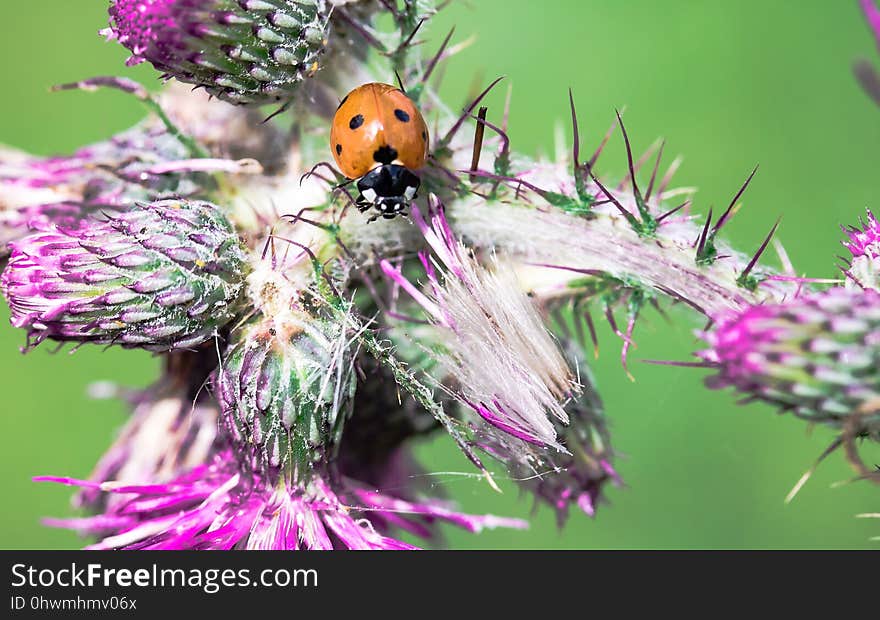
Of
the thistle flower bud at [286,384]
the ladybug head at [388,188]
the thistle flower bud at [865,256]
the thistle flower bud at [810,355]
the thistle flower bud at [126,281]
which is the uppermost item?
the ladybug head at [388,188]

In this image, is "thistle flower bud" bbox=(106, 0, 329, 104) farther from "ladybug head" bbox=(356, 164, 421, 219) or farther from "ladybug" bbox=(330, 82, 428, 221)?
"ladybug head" bbox=(356, 164, 421, 219)

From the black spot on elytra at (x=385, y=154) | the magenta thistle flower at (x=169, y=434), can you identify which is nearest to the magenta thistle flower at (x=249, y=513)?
the magenta thistle flower at (x=169, y=434)

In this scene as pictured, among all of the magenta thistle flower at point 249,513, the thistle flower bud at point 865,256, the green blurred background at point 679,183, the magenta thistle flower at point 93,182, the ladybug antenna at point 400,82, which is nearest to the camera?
the thistle flower bud at point 865,256

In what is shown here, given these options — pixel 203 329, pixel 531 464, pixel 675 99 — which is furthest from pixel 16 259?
pixel 675 99

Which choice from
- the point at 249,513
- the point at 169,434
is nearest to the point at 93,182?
the point at 169,434

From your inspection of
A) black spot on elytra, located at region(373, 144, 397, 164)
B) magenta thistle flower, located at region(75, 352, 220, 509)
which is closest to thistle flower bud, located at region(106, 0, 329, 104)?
black spot on elytra, located at region(373, 144, 397, 164)

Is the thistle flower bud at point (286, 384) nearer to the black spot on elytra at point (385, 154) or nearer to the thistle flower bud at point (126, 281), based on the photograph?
the thistle flower bud at point (126, 281)

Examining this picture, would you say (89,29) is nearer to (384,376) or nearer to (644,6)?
(644,6)
